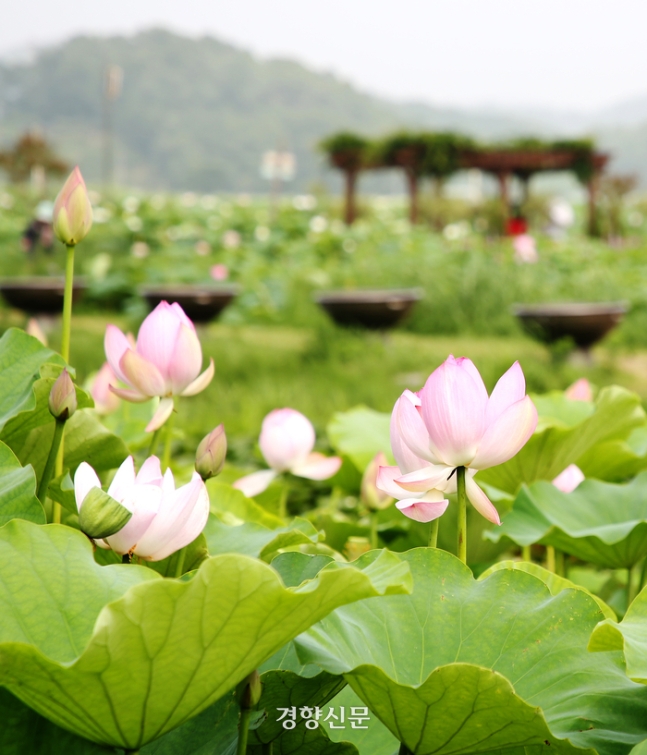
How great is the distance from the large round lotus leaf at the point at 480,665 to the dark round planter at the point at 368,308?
451 centimetres

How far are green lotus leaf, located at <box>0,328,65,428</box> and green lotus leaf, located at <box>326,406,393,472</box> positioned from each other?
1.99 ft

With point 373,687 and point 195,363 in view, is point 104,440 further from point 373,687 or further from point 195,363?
point 373,687

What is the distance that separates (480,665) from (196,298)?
16.1ft

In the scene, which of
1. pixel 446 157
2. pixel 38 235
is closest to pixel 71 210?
pixel 38 235

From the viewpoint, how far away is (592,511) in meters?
0.99

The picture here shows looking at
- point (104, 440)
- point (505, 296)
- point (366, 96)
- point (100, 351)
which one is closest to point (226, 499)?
point (104, 440)

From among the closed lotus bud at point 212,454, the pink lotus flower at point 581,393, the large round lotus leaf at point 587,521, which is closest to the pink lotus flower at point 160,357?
the closed lotus bud at point 212,454

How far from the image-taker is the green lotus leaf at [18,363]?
0.76m

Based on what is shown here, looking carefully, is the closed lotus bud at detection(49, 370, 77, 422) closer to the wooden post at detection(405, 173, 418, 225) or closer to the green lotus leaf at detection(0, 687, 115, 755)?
the green lotus leaf at detection(0, 687, 115, 755)

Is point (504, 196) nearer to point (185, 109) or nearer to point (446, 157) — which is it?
point (446, 157)

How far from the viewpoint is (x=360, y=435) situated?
142 centimetres

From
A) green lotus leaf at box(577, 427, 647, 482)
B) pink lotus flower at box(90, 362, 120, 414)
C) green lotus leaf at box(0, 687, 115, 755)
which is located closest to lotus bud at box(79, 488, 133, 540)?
green lotus leaf at box(0, 687, 115, 755)

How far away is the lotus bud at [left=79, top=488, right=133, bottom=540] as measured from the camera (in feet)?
1.69

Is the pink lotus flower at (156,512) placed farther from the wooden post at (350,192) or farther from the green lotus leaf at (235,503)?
the wooden post at (350,192)
